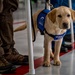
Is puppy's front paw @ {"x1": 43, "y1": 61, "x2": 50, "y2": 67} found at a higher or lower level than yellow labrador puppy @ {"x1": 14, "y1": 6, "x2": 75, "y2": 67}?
lower

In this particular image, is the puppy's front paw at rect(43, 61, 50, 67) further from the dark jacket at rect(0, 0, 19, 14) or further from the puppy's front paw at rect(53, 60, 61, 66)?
the dark jacket at rect(0, 0, 19, 14)

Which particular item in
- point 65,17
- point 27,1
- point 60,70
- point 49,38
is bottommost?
point 60,70

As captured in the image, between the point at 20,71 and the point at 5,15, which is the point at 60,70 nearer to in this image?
the point at 20,71

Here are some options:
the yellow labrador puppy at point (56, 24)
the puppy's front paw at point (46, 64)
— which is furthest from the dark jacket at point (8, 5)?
the puppy's front paw at point (46, 64)

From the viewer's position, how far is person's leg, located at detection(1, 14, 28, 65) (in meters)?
2.39

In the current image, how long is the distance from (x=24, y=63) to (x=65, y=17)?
0.63 meters

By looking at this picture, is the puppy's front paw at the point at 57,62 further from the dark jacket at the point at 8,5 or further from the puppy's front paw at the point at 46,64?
the dark jacket at the point at 8,5

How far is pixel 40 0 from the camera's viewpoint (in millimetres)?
17469

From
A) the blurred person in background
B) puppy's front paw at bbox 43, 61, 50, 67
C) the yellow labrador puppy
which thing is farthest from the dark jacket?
puppy's front paw at bbox 43, 61, 50, 67

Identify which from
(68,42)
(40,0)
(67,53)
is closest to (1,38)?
(67,53)

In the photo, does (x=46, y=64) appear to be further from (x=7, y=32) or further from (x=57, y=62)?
(x=7, y=32)

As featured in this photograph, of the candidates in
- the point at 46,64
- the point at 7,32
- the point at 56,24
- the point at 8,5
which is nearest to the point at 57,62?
the point at 46,64

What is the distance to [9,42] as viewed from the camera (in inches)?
95.6

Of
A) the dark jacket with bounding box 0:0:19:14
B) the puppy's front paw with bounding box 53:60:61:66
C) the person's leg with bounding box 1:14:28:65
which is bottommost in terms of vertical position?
the puppy's front paw with bounding box 53:60:61:66
